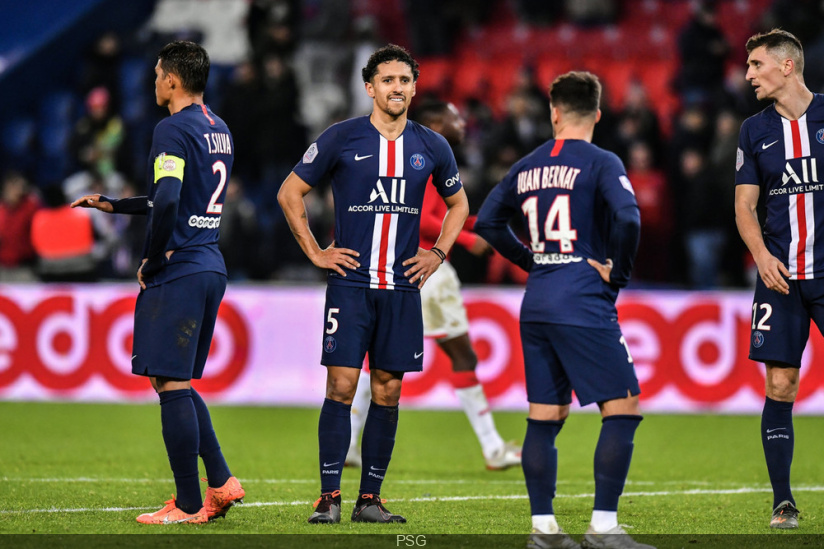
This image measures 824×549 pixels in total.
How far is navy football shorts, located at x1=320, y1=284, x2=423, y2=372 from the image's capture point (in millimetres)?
5914

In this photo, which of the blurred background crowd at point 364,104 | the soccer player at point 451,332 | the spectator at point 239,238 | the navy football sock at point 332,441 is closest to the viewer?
the navy football sock at point 332,441

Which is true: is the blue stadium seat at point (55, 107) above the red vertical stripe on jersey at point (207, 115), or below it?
above

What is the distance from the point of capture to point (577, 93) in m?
5.29

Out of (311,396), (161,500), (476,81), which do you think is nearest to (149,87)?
(476,81)

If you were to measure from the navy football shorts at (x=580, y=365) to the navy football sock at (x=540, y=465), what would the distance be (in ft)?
0.45

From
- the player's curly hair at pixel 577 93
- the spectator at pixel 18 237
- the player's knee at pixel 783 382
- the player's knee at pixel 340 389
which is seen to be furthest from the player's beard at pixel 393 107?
the spectator at pixel 18 237

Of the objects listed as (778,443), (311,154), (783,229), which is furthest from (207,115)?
(778,443)

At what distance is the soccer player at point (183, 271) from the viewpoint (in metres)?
5.65

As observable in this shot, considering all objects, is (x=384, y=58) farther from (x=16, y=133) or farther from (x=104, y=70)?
(x=16, y=133)

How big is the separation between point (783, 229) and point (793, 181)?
26 cm

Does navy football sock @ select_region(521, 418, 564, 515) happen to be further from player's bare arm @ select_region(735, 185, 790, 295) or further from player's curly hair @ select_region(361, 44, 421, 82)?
player's curly hair @ select_region(361, 44, 421, 82)

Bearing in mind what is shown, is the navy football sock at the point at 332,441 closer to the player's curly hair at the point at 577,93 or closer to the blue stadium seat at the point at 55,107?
the player's curly hair at the point at 577,93

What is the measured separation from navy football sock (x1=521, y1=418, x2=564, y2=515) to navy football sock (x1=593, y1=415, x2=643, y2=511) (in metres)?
0.20

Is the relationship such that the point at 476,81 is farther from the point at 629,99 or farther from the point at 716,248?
the point at 716,248
